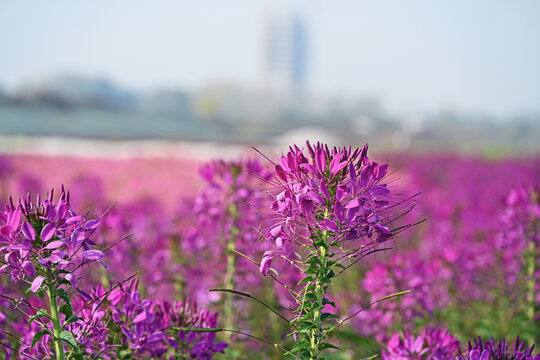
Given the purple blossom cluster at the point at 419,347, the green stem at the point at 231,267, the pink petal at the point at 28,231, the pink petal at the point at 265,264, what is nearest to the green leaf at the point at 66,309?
the pink petal at the point at 28,231

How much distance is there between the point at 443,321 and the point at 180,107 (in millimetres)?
55834

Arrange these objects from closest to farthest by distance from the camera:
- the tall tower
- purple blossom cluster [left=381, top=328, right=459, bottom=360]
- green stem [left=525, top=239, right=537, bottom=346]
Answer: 1. purple blossom cluster [left=381, top=328, right=459, bottom=360]
2. green stem [left=525, top=239, right=537, bottom=346]
3. the tall tower

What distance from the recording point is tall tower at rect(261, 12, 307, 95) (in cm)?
18600

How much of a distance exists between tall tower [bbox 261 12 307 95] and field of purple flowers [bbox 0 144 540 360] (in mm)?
181875

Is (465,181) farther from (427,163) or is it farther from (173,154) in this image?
(173,154)

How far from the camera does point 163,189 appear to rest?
397 inches

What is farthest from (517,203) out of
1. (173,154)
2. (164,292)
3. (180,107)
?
(180,107)

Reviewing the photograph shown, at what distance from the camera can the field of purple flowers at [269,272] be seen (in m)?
1.34

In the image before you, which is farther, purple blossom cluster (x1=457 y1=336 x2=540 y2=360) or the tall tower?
the tall tower

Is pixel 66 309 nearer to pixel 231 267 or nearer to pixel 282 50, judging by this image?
pixel 231 267

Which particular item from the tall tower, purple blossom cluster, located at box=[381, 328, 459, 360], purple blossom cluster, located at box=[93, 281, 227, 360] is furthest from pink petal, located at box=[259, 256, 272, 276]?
the tall tower

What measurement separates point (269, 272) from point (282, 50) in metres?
193

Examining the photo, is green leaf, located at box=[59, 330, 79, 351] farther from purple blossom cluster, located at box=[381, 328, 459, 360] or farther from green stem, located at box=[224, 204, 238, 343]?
green stem, located at box=[224, 204, 238, 343]

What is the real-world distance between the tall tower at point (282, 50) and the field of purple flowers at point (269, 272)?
597 feet
